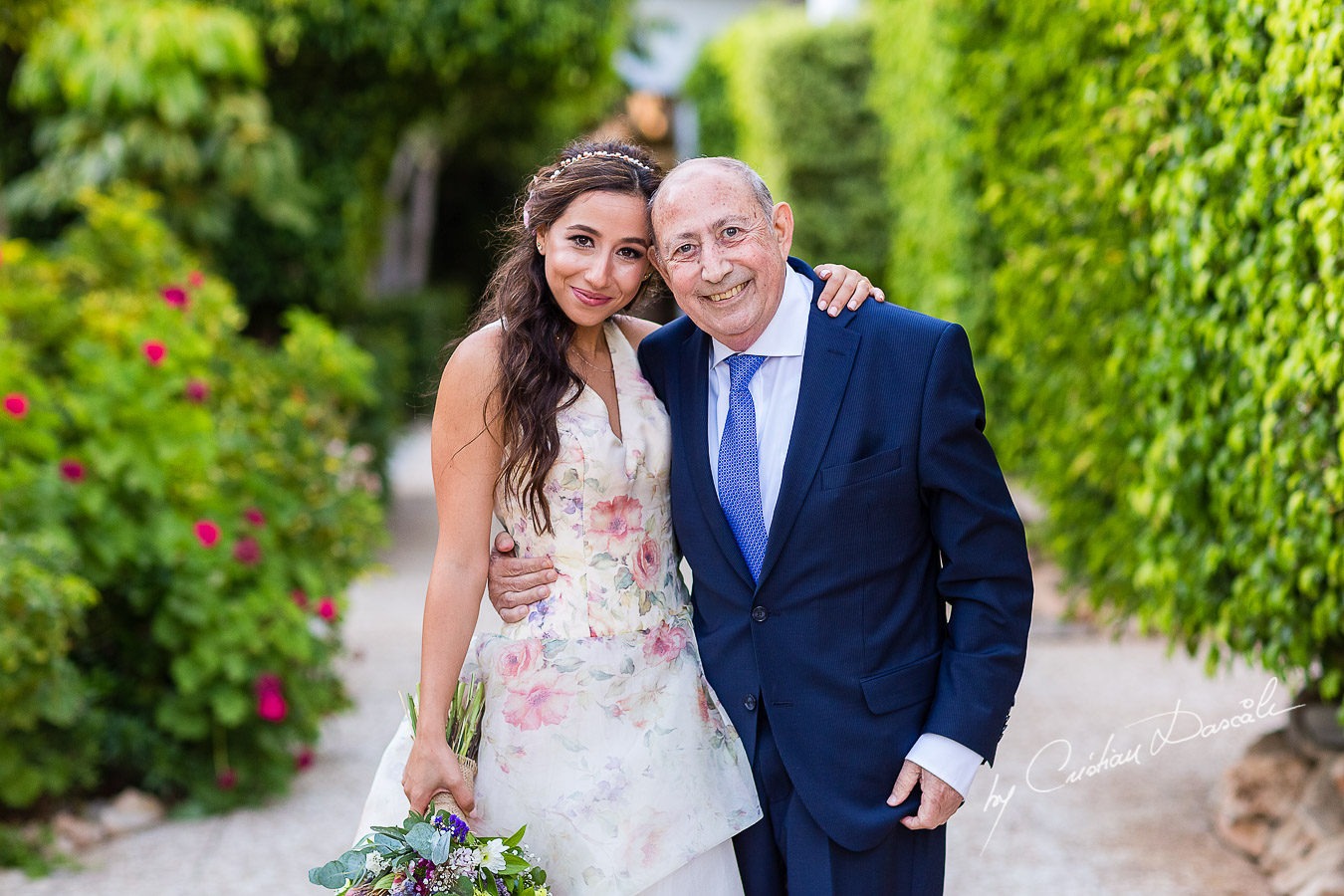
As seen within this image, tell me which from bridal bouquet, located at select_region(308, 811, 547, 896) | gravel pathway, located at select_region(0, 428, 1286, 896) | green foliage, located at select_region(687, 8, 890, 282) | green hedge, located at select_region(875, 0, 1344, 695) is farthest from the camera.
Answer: green foliage, located at select_region(687, 8, 890, 282)

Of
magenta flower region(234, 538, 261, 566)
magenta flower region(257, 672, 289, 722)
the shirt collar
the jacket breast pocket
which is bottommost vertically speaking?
the jacket breast pocket

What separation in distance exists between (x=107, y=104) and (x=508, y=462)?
659 cm

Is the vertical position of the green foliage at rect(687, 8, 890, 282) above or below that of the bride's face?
above

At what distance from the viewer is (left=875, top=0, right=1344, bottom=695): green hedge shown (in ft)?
9.73

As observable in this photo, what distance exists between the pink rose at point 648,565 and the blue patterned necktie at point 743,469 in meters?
0.18

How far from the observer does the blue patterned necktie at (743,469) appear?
2.22 m

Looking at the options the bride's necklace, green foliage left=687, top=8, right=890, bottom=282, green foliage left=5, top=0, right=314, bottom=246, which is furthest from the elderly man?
green foliage left=687, top=8, right=890, bottom=282

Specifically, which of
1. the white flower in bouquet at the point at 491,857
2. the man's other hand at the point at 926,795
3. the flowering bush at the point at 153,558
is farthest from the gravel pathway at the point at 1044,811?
the white flower in bouquet at the point at 491,857

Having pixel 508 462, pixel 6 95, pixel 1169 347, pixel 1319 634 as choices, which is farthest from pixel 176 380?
pixel 6 95

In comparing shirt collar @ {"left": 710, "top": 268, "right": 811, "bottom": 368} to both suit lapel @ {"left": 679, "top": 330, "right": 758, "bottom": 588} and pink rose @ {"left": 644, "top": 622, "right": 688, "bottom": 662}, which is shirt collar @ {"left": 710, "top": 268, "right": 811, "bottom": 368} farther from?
pink rose @ {"left": 644, "top": 622, "right": 688, "bottom": 662}

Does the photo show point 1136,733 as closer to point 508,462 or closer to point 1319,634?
point 1319,634

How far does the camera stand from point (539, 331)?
2.30 meters

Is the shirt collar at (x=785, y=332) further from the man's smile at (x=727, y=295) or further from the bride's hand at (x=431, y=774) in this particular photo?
the bride's hand at (x=431, y=774)

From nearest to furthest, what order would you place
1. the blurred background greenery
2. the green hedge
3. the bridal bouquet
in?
1. the bridal bouquet
2. the green hedge
3. the blurred background greenery
